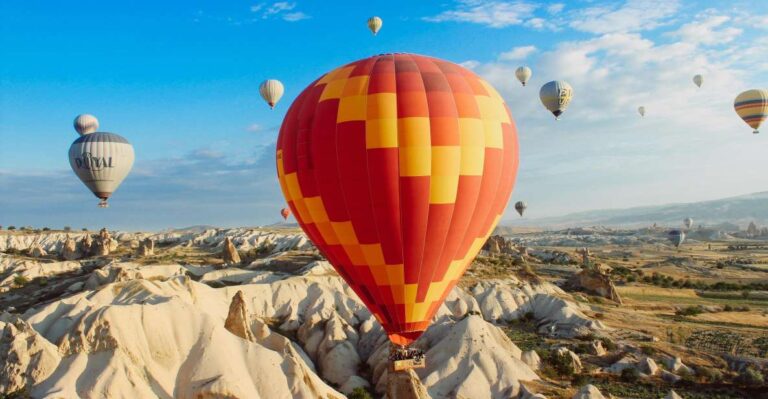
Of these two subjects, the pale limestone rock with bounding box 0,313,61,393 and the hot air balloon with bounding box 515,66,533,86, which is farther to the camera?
the hot air balloon with bounding box 515,66,533,86

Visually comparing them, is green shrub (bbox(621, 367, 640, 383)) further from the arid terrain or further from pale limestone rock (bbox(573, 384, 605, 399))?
pale limestone rock (bbox(573, 384, 605, 399))

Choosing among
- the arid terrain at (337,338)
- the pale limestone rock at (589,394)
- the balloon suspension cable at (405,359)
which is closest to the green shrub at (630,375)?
the arid terrain at (337,338)

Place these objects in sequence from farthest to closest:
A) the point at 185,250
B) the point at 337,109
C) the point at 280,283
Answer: the point at 185,250, the point at 280,283, the point at 337,109

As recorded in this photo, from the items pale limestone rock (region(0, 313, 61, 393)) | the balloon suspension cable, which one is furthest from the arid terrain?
the balloon suspension cable

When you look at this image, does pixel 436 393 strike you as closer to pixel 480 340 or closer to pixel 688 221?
pixel 480 340

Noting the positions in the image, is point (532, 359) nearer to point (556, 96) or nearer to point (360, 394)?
point (360, 394)

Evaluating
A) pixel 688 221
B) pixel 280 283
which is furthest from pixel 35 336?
pixel 688 221

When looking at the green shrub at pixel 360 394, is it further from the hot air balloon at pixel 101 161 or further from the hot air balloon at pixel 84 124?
→ the hot air balloon at pixel 84 124

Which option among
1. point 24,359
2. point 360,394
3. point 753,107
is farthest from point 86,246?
point 753,107
